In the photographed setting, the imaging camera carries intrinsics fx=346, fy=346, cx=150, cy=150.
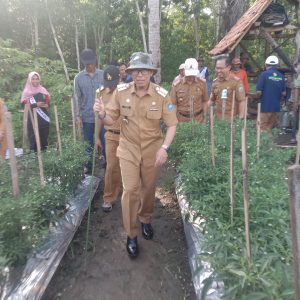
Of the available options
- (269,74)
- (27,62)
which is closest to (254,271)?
(269,74)

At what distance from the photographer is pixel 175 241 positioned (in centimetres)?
400

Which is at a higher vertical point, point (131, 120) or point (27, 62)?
point (27, 62)

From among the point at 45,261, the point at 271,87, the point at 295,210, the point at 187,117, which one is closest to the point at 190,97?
the point at 187,117

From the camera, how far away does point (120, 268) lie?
11.3ft

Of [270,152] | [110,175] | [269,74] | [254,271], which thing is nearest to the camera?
[254,271]

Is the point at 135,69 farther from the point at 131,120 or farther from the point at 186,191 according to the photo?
the point at 186,191

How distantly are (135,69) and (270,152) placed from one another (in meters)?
1.77

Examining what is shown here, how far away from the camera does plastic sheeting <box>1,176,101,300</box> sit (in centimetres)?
262

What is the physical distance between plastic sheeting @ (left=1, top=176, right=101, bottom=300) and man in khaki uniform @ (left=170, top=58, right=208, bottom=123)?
2440 millimetres

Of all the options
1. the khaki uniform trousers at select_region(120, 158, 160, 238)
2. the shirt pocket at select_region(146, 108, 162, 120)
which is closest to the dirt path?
the khaki uniform trousers at select_region(120, 158, 160, 238)

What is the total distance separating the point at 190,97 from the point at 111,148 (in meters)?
1.68

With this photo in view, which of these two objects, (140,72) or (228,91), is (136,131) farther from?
(228,91)

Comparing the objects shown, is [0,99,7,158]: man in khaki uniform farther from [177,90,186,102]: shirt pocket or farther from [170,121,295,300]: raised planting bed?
[177,90,186,102]: shirt pocket

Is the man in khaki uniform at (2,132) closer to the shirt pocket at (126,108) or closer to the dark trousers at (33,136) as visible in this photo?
the dark trousers at (33,136)
